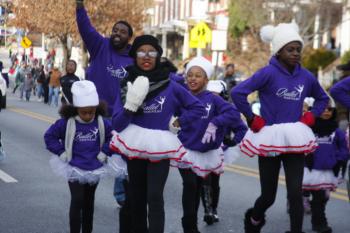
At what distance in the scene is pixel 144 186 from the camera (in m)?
7.16

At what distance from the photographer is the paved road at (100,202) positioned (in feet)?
30.7

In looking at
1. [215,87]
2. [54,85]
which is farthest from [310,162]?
[54,85]

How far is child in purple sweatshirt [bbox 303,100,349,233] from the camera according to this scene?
31.2 ft

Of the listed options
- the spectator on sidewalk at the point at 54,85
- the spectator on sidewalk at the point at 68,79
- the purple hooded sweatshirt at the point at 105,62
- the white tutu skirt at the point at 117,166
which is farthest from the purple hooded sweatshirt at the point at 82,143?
the spectator on sidewalk at the point at 54,85

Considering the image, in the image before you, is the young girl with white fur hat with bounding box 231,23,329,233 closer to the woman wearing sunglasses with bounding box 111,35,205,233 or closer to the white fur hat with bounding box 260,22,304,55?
the white fur hat with bounding box 260,22,304,55

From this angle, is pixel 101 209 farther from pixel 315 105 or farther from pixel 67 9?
pixel 67 9

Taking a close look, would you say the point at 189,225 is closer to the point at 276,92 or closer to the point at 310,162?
the point at 276,92

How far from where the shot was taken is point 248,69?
3675 centimetres

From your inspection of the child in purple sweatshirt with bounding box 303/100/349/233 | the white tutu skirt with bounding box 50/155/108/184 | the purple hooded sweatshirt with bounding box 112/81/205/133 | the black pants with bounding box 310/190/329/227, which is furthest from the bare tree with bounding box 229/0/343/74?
the purple hooded sweatshirt with bounding box 112/81/205/133

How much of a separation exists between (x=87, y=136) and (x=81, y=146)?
10 centimetres

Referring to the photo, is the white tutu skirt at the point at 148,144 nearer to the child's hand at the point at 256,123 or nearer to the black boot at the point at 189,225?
the child's hand at the point at 256,123

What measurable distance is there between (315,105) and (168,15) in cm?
6275

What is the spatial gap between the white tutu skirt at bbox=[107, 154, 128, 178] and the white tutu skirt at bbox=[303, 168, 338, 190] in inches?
97.2

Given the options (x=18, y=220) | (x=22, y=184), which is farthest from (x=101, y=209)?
(x=22, y=184)
